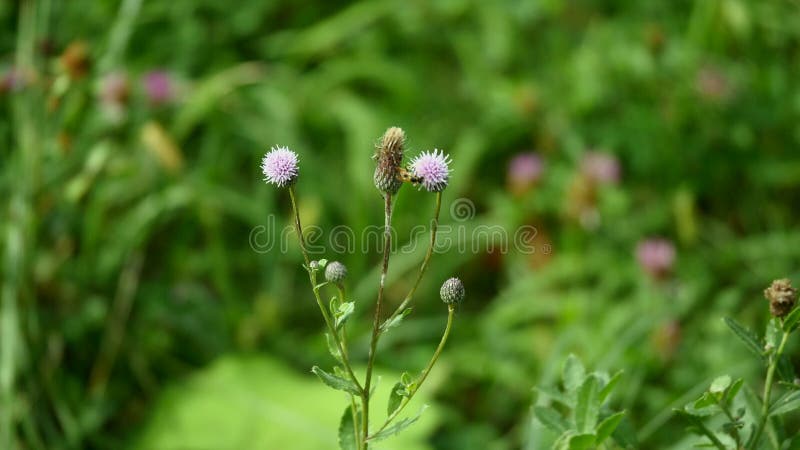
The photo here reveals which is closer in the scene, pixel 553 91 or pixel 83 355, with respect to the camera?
pixel 83 355

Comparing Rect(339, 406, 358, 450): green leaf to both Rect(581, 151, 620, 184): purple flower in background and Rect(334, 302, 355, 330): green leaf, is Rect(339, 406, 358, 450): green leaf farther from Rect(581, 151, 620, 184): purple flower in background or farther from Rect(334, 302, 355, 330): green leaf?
Rect(581, 151, 620, 184): purple flower in background

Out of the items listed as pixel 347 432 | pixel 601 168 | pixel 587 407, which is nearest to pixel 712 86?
pixel 601 168

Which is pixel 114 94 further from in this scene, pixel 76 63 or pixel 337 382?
pixel 337 382

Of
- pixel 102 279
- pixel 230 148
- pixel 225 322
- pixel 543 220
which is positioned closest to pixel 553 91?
pixel 543 220

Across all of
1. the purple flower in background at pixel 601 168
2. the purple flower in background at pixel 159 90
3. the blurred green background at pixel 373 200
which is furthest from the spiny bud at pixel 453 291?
the purple flower in background at pixel 159 90

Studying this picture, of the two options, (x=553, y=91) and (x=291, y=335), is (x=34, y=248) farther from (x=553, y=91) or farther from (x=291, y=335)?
(x=553, y=91)

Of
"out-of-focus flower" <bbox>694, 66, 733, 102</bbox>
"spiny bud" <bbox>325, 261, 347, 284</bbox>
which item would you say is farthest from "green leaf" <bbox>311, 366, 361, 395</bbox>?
"out-of-focus flower" <bbox>694, 66, 733, 102</bbox>

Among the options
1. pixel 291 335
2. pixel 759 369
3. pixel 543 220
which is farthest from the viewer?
pixel 543 220
